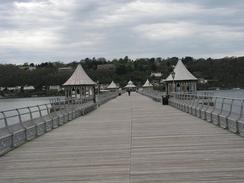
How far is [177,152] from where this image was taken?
43.1 ft

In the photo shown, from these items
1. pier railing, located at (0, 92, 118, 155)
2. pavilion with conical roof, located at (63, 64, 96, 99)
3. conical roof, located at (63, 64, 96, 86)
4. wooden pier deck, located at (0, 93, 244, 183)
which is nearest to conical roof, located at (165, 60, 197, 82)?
pavilion with conical roof, located at (63, 64, 96, 99)

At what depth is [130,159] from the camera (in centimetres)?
1207

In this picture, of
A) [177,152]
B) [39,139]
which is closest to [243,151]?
[177,152]

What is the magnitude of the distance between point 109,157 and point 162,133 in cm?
638

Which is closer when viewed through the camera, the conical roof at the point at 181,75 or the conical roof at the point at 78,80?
the conical roof at the point at 78,80

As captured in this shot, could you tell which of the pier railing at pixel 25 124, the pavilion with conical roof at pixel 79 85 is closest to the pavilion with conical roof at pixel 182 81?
the pavilion with conical roof at pixel 79 85

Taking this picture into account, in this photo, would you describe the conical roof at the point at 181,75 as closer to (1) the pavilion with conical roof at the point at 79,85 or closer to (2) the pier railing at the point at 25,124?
(1) the pavilion with conical roof at the point at 79,85

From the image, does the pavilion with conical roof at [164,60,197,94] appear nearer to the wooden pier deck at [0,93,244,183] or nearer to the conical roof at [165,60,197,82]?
the conical roof at [165,60,197,82]

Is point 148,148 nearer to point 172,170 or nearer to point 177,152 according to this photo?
point 177,152

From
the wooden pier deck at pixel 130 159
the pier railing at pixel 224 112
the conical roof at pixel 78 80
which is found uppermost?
the conical roof at pixel 78 80

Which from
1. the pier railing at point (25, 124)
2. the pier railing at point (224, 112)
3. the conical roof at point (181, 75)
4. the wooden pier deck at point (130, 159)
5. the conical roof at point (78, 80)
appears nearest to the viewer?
the wooden pier deck at point (130, 159)

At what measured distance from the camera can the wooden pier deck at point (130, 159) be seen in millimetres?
9764

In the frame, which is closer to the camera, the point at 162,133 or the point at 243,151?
the point at 243,151

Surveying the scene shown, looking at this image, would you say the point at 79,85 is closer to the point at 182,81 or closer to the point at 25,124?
the point at 182,81
